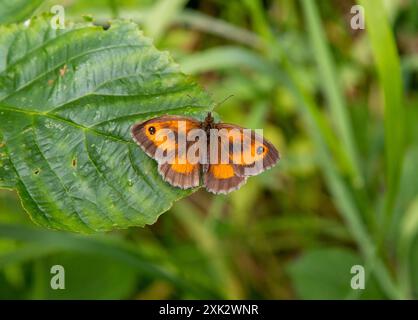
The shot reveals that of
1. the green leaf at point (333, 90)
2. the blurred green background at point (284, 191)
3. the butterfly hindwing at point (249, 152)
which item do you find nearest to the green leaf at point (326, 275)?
the blurred green background at point (284, 191)

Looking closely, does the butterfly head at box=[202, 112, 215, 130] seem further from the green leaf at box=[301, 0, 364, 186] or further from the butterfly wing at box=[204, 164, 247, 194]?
the green leaf at box=[301, 0, 364, 186]

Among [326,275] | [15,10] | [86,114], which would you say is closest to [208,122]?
[86,114]

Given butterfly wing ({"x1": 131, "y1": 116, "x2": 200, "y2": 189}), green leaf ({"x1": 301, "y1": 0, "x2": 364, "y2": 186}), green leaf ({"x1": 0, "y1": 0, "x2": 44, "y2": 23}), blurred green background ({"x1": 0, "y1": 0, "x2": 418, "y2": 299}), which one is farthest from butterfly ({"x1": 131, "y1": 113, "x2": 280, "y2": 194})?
green leaf ({"x1": 301, "y1": 0, "x2": 364, "y2": 186})

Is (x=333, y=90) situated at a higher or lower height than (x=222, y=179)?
higher

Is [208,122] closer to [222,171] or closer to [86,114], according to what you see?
[222,171]

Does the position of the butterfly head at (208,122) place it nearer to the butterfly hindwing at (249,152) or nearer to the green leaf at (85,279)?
the butterfly hindwing at (249,152)
